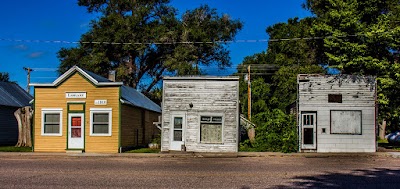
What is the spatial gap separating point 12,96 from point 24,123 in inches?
301

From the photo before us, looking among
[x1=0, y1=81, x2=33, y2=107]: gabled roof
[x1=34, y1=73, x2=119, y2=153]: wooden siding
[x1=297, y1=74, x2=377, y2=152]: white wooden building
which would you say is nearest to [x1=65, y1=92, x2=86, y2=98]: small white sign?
[x1=34, y1=73, x2=119, y2=153]: wooden siding

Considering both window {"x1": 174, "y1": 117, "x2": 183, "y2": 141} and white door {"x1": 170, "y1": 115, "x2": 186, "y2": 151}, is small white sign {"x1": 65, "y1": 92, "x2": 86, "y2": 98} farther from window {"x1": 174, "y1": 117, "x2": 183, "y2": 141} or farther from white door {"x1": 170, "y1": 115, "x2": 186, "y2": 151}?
window {"x1": 174, "y1": 117, "x2": 183, "y2": 141}

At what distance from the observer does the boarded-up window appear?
89.9 feet

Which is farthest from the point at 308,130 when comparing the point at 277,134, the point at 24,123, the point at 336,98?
the point at 24,123

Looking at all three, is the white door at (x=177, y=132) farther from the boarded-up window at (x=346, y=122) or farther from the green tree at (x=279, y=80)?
the boarded-up window at (x=346, y=122)

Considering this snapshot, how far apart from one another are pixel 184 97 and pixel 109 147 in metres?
5.17

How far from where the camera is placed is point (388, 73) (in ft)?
112

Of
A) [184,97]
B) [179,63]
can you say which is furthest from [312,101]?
[179,63]

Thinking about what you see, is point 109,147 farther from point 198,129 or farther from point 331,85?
point 331,85

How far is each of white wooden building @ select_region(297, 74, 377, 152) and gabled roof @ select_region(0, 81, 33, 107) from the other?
71.1 ft

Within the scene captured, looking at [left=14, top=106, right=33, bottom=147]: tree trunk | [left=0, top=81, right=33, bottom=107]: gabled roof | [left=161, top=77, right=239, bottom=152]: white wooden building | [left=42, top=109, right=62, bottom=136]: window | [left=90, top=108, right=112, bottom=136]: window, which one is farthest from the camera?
[left=0, top=81, right=33, bottom=107]: gabled roof

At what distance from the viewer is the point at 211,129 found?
2777 centimetres

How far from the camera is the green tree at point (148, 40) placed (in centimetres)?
4644

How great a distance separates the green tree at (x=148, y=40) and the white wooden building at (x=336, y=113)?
19.0m
